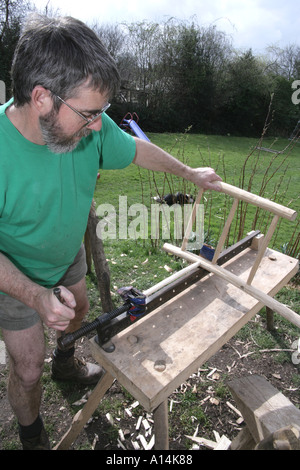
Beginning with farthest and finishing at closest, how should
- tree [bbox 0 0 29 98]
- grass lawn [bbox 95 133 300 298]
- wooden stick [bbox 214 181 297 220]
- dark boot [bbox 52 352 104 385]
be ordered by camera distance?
tree [bbox 0 0 29 98], grass lawn [bbox 95 133 300 298], dark boot [bbox 52 352 104 385], wooden stick [bbox 214 181 297 220]

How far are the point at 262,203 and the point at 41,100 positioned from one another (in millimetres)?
1625

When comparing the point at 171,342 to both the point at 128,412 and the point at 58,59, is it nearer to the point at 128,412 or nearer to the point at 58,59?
the point at 128,412

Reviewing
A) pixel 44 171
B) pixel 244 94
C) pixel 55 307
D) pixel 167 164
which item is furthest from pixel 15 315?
pixel 244 94

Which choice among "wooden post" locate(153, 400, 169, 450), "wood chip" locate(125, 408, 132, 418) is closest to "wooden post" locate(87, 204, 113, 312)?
"wood chip" locate(125, 408, 132, 418)

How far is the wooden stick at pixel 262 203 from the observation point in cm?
216

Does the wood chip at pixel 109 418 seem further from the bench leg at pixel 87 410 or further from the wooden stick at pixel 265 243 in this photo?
the wooden stick at pixel 265 243

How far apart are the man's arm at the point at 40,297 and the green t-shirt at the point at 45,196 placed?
0.31 meters

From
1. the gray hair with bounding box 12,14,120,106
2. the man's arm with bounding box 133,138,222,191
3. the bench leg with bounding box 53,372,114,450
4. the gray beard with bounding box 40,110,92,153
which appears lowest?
the bench leg with bounding box 53,372,114,450

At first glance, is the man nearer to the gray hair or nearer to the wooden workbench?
the gray hair

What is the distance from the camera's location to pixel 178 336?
2.03 metres

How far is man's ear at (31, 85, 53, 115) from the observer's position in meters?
1.61

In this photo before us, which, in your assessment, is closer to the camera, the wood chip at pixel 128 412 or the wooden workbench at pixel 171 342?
the wooden workbench at pixel 171 342

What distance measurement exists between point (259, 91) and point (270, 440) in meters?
21.6

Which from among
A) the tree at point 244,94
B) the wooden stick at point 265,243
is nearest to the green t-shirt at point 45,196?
the wooden stick at point 265,243
